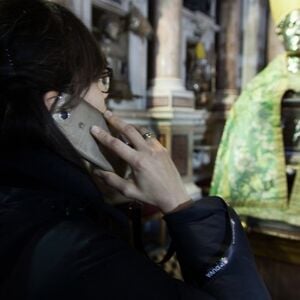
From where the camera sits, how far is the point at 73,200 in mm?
715

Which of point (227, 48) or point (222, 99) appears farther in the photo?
point (227, 48)

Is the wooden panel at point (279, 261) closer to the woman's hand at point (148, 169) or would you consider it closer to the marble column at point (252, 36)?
the woman's hand at point (148, 169)

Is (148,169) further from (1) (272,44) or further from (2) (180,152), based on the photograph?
(1) (272,44)

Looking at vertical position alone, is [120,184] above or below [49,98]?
below

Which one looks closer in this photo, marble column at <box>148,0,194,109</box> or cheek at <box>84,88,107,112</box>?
cheek at <box>84,88,107,112</box>

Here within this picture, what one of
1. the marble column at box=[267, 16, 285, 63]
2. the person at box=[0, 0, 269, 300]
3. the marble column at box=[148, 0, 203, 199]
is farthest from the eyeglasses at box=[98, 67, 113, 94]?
the marble column at box=[267, 16, 285, 63]

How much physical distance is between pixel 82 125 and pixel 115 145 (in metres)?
0.07

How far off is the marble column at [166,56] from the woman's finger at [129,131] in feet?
13.5

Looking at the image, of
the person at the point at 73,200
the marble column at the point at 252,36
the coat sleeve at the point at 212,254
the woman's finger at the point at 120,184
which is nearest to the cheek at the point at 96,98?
the person at the point at 73,200

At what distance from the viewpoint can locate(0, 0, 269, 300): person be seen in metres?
0.64

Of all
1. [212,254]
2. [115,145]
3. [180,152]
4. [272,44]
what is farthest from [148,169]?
[272,44]

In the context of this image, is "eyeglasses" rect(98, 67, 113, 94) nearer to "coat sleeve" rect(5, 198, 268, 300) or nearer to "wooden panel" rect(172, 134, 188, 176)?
"coat sleeve" rect(5, 198, 268, 300)

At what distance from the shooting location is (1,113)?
757 mm

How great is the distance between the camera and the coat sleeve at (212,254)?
0.79 metres
